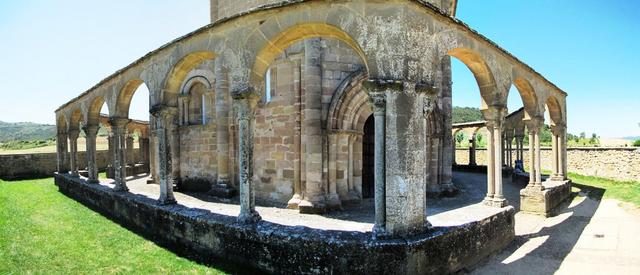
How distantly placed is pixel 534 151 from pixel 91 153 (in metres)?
15.3

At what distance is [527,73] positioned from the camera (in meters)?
8.82

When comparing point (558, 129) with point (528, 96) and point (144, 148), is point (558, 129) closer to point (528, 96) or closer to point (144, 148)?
point (528, 96)

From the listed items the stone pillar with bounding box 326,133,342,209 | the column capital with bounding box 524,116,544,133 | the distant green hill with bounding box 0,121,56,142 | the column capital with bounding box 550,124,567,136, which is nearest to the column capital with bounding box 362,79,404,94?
the stone pillar with bounding box 326,133,342,209

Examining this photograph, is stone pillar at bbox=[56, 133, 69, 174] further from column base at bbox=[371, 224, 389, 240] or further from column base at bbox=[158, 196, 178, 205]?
column base at bbox=[371, 224, 389, 240]

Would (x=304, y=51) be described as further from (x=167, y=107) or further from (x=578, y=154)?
(x=578, y=154)

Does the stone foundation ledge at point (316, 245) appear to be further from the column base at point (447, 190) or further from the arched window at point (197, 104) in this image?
the arched window at point (197, 104)

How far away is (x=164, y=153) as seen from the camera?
7836mm

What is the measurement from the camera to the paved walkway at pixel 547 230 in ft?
19.0

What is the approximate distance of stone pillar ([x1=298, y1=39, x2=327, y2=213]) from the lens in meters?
8.23

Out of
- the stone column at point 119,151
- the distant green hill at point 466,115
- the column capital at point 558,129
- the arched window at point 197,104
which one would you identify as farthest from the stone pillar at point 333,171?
the distant green hill at point 466,115

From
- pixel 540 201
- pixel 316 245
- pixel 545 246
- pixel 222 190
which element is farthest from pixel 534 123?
pixel 222 190

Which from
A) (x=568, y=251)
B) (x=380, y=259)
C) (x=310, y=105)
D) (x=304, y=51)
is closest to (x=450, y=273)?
(x=380, y=259)

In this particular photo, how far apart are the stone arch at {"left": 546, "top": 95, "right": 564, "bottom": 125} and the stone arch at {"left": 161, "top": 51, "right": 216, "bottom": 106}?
11.4m

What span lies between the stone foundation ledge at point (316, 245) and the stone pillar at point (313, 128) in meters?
2.47
